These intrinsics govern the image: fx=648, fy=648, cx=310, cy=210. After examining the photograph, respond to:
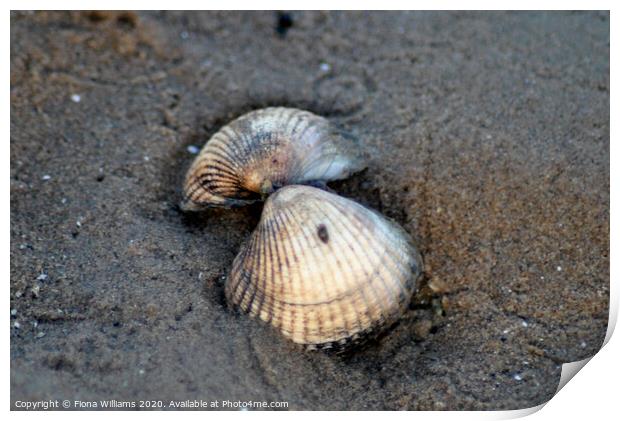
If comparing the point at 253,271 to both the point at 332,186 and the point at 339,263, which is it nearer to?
the point at 339,263

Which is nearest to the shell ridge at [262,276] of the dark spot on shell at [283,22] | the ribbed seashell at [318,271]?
the ribbed seashell at [318,271]

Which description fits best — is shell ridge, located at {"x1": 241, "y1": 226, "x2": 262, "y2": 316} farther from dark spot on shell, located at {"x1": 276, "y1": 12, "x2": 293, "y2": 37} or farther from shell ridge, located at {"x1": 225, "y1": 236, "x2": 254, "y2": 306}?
dark spot on shell, located at {"x1": 276, "y1": 12, "x2": 293, "y2": 37}

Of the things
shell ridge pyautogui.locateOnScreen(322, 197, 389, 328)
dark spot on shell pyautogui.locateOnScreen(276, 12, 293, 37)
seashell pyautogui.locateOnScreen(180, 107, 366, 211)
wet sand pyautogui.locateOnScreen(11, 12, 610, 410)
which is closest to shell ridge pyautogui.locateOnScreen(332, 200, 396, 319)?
shell ridge pyautogui.locateOnScreen(322, 197, 389, 328)

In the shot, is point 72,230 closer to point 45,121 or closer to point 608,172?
point 45,121

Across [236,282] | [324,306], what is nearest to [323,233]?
[324,306]

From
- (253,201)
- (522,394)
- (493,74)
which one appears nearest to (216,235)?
(253,201)

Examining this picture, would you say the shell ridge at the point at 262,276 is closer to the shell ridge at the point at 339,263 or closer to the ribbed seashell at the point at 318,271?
the ribbed seashell at the point at 318,271
